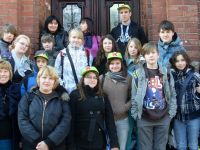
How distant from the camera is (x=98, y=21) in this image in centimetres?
805

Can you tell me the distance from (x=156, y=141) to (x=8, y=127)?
1.94 metres

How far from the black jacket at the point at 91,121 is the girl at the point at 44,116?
8.6 inches

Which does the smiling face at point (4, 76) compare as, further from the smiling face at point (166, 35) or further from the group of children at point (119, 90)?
the smiling face at point (166, 35)

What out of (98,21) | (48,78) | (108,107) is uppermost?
(98,21)

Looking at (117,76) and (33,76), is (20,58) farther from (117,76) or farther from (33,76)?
(117,76)

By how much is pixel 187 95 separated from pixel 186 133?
525mm

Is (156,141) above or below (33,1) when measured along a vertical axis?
below

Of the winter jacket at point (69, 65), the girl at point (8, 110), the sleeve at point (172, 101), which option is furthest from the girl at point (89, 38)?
the girl at point (8, 110)

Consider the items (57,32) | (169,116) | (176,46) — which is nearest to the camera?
(169,116)

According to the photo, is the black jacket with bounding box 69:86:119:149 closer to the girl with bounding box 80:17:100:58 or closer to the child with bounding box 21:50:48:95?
the child with bounding box 21:50:48:95

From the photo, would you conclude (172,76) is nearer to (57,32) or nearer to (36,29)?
(57,32)

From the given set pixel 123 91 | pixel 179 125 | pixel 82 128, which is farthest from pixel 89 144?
pixel 179 125

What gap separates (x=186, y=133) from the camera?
5809 mm

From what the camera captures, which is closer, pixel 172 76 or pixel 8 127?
pixel 8 127
